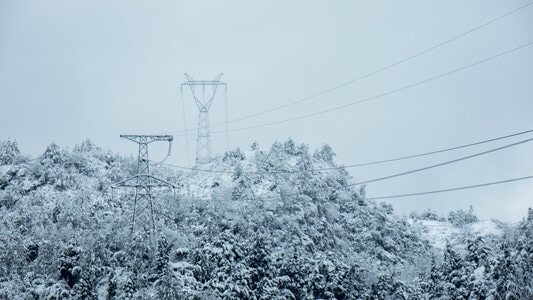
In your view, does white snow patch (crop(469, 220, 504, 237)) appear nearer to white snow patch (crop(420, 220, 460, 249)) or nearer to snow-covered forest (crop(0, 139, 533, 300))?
snow-covered forest (crop(0, 139, 533, 300))

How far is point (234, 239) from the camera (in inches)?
2181

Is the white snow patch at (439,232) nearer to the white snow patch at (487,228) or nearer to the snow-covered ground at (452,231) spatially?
the snow-covered ground at (452,231)

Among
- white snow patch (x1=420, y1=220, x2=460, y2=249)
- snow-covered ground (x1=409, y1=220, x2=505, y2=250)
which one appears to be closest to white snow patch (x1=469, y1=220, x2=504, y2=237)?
snow-covered ground (x1=409, y1=220, x2=505, y2=250)

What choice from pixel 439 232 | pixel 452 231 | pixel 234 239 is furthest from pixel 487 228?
pixel 234 239

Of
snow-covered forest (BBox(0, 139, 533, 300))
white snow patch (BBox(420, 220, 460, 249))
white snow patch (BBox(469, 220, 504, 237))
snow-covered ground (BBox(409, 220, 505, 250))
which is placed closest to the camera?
Answer: snow-covered forest (BBox(0, 139, 533, 300))

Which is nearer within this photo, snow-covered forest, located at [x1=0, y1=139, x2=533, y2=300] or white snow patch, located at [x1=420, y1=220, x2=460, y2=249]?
snow-covered forest, located at [x1=0, y1=139, x2=533, y2=300]

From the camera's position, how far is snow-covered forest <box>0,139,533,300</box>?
164ft

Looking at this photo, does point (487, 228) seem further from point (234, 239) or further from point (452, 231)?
point (234, 239)

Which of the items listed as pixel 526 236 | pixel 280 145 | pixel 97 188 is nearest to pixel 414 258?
pixel 280 145

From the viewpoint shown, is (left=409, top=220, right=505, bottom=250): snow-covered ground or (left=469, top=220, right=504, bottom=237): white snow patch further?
(left=469, top=220, right=504, bottom=237): white snow patch

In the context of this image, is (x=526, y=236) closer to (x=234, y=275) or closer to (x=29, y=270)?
(x=234, y=275)

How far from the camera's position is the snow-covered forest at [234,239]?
5003 cm

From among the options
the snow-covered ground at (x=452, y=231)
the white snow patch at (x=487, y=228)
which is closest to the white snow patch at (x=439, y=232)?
the snow-covered ground at (x=452, y=231)

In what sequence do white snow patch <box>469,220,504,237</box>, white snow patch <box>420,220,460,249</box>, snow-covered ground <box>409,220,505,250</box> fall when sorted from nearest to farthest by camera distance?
snow-covered ground <box>409,220,505,250</box> → white snow patch <box>469,220,504,237</box> → white snow patch <box>420,220,460,249</box>
